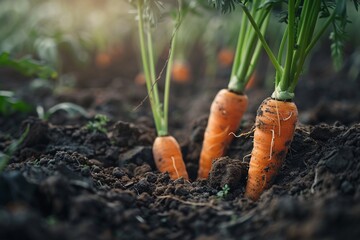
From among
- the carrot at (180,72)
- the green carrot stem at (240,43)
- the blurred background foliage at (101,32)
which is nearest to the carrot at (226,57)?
the blurred background foliage at (101,32)

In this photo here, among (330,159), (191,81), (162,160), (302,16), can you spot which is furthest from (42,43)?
(330,159)

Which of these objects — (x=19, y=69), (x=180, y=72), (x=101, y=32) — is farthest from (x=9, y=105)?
(x=180, y=72)

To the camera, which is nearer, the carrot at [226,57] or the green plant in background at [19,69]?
the green plant in background at [19,69]

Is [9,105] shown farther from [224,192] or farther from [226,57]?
[226,57]

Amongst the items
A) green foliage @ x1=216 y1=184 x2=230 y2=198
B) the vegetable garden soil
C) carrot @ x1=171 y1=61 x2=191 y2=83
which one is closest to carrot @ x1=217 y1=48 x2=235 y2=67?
carrot @ x1=171 y1=61 x2=191 y2=83

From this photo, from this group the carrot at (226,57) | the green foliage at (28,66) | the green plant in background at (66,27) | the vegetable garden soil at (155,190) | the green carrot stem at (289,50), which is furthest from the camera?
the carrot at (226,57)

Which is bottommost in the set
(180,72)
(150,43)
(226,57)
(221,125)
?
(180,72)

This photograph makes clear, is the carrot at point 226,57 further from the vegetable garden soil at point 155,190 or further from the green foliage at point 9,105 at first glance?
the green foliage at point 9,105
